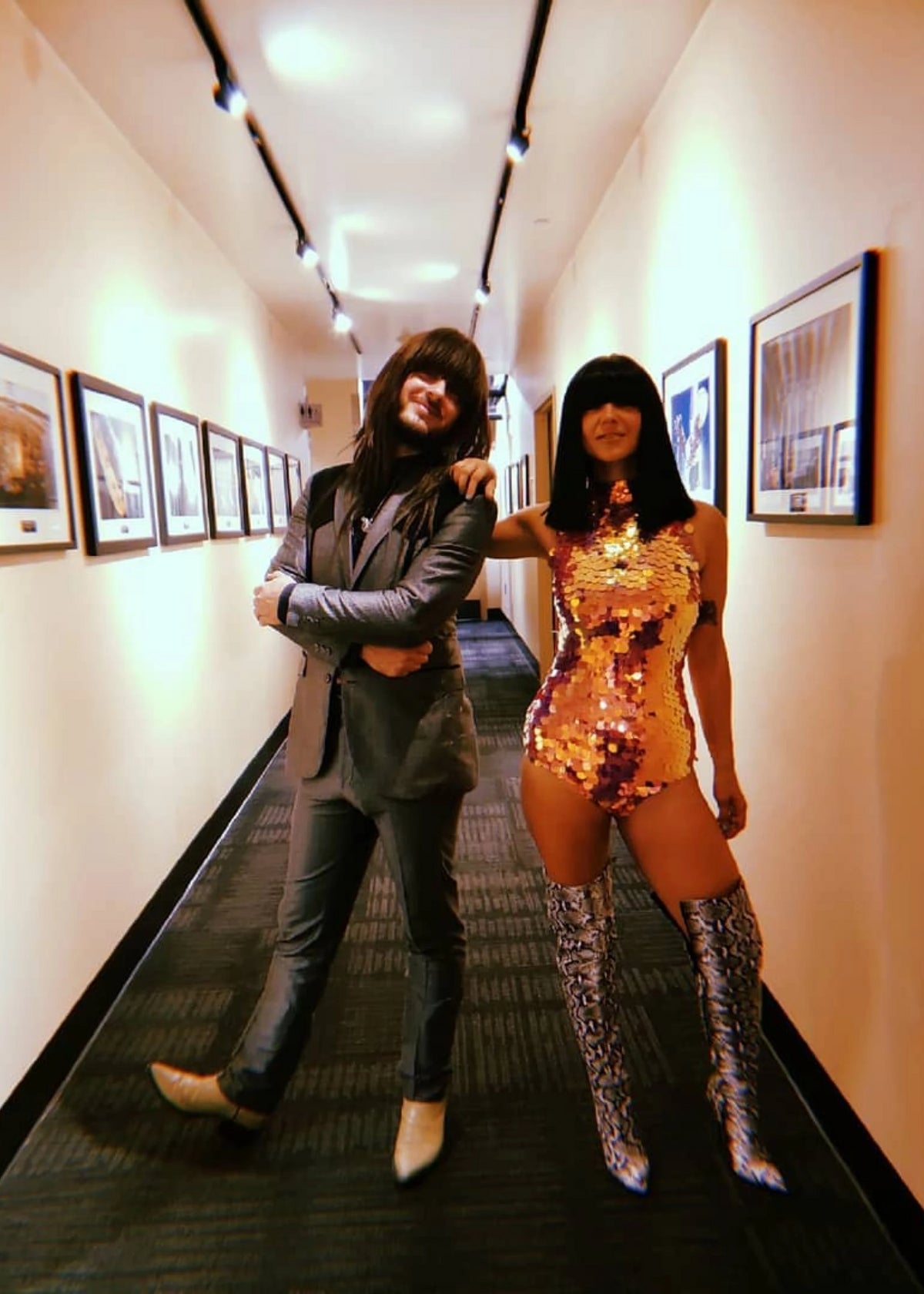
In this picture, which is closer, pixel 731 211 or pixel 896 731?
pixel 896 731

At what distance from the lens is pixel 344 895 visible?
1601mm

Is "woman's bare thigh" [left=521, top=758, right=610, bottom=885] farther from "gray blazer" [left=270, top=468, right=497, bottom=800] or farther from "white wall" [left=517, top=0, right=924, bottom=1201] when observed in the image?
"white wall" [left=517, top=0, right=924, bottom=1201]

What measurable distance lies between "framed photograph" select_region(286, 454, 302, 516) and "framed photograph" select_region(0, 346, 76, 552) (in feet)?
12.0

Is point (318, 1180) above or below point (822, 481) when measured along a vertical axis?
below

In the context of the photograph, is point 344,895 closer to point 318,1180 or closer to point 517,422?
point 318,1180

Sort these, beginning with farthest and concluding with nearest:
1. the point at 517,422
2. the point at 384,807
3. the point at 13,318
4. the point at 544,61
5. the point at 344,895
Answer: the point at 517,422
the point at 544,61
the point at 13,318
the point at 344,895
the point at 384,807

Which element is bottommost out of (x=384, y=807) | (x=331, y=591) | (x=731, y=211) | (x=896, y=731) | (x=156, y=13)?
(x=384, y=807)

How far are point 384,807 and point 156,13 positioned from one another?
2136 mm

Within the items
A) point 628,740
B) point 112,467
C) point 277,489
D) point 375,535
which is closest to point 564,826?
point 628,740

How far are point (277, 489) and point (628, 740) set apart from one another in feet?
14.8

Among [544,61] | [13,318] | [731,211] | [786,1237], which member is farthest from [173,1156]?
[544,61]

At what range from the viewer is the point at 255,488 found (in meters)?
4.73

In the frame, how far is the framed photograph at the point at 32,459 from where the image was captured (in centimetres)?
184

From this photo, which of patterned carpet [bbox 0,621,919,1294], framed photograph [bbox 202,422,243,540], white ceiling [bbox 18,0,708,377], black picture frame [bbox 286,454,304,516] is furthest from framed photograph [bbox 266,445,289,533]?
patterned carpet [bbox 0,621,919,1294]
